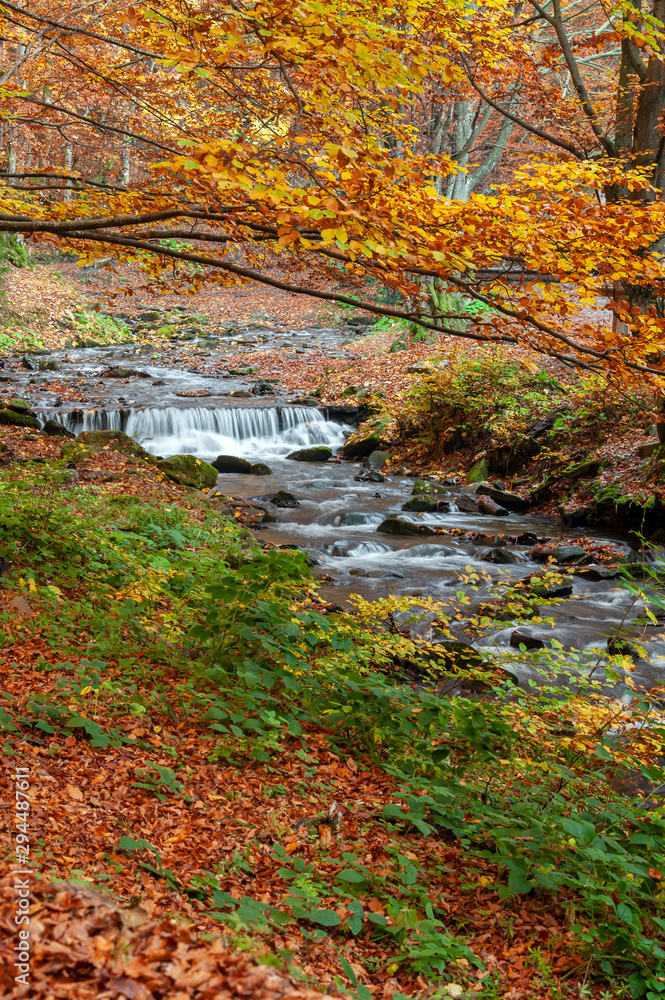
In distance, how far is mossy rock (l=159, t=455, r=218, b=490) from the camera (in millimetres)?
10930

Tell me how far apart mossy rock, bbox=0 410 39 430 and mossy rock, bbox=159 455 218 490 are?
10.2 feet

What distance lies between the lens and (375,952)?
9.35 feet

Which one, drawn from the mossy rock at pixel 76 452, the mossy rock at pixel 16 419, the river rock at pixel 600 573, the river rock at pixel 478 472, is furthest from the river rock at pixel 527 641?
the mossy rock at pixel 16 419

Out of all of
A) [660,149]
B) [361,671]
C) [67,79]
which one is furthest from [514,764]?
[67,79]

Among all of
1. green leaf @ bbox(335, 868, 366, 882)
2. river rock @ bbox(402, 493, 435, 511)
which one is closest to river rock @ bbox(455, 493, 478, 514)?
river rock @ bbox(402, 493, 435, 511)

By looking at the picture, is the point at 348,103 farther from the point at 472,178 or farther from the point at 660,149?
the point at 472,178

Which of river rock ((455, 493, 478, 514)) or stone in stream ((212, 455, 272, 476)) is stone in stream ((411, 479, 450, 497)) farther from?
stone in stream ((212, 455, 272, 476))

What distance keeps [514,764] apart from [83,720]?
101 inches

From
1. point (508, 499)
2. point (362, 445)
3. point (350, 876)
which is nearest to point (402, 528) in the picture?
point (508, 499)

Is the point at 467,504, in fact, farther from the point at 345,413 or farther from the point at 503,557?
the point at 345,413

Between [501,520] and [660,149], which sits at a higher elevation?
[660,149]

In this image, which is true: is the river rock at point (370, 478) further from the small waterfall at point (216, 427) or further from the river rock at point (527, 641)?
the river rock at point (527, 641)

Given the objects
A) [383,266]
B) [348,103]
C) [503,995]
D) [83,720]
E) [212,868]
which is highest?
[348,103]

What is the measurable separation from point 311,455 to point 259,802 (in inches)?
477
